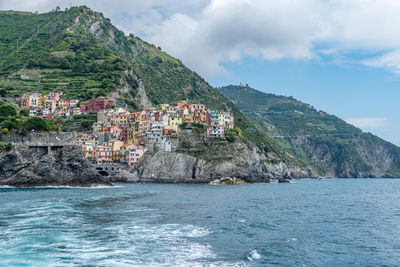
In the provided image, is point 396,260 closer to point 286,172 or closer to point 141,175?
point 141,175

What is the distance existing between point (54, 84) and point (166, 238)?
122677 mm

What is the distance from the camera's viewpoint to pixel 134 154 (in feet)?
324

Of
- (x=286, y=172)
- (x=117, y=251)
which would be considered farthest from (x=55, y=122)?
(x=117, y=251)

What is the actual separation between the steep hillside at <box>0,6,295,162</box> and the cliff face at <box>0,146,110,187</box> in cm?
5357

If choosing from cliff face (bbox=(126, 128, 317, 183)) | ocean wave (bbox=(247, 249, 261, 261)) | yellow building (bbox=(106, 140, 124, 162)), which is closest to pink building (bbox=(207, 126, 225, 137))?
cliff face (bbox=(126, 128, 317, 183))

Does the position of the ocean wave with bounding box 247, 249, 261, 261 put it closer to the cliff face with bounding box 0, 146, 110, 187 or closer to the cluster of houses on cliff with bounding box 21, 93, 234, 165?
the cliff face with bounding box 0, 146, 110, 187

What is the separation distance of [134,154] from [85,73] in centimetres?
6119

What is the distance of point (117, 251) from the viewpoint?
22141 mm

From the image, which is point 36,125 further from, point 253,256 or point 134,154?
point 253,256

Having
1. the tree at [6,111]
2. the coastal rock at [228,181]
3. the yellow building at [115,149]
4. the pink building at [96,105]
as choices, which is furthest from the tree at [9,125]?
the coastal rock at [228,181]

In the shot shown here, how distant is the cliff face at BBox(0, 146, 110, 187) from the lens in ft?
236

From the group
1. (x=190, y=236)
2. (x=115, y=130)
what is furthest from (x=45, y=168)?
(x=190, y=236)

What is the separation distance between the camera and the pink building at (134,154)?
3867 inches

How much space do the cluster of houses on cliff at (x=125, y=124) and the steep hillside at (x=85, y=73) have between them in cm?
859
